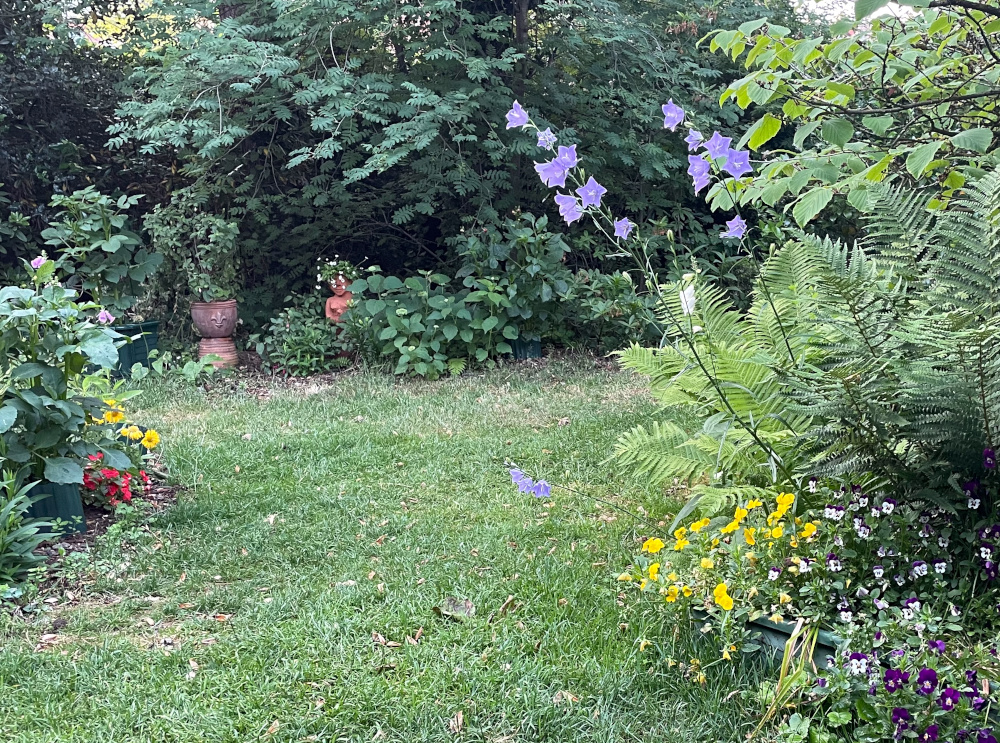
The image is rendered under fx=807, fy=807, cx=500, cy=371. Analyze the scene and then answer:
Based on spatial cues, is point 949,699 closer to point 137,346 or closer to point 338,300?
point 338,300

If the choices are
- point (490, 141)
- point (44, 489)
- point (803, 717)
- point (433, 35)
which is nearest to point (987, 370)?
point (803, 717)

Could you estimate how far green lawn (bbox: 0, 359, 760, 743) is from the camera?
6.68 feet

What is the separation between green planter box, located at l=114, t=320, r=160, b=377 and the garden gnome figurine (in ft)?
4.41

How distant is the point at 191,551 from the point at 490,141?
382 cm

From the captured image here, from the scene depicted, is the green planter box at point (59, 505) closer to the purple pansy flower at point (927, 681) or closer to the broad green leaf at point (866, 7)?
the purple pansy flower at point (927, 681)

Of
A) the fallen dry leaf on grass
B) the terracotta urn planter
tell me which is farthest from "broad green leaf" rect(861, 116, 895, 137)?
the terracotta urn planter

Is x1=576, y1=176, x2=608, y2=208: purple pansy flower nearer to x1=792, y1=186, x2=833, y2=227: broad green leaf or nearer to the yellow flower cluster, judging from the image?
x1=792, y1=186, x2=833, y2=227: broad green leaf

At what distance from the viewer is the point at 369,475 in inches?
151

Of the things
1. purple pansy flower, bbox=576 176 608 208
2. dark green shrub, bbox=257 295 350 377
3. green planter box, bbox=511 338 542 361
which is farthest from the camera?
green planter box, bbox=511 338 542 361

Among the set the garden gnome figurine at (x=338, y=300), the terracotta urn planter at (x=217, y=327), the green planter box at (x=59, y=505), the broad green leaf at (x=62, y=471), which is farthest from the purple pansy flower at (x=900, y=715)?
the terracotta urn planter at (x=217, y=327)

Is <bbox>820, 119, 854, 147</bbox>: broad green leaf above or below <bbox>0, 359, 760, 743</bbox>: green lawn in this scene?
above

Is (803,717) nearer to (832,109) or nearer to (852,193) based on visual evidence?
(852,193)

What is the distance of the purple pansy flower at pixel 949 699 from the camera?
163 centimetres

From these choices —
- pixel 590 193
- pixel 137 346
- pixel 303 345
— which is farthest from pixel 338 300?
pixel 590 193
